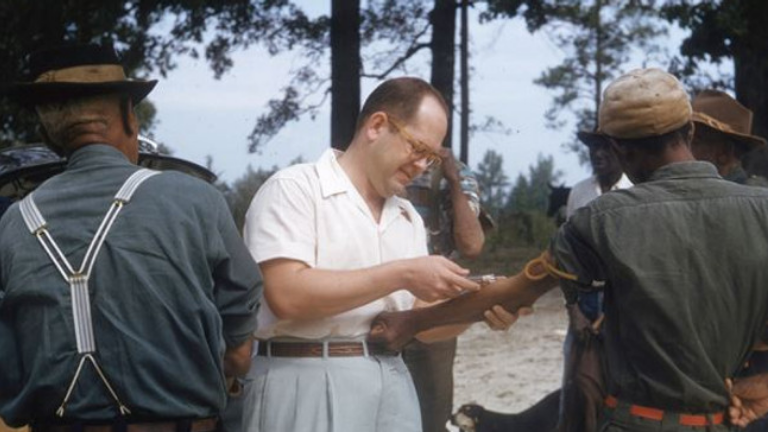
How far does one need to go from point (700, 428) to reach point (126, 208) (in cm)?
154

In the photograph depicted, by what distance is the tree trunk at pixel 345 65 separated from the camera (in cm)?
1350

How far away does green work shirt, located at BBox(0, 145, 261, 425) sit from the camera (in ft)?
9.34

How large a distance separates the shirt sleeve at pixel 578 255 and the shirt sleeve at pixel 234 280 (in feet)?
2.61

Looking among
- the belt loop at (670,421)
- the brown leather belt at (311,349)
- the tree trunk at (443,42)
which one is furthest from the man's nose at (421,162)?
the tree trunk at (443,42)

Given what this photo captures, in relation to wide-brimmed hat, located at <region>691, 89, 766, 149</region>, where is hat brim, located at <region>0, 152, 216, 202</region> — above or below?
below

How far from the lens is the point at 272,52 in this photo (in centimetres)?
1494

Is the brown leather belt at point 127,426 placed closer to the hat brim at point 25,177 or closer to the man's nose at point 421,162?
the man's nose at point 421,162

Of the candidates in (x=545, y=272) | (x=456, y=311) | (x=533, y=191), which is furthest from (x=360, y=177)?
(x=533, y=191)

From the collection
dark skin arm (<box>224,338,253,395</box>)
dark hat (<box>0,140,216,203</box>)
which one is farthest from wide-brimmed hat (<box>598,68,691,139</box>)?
dark hat (<box>0,140,216,203</box>)

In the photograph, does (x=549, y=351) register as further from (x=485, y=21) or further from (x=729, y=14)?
(x=485, y=21)

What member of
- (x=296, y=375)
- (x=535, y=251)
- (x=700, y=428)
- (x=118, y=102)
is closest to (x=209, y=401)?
(x=296, y=375)

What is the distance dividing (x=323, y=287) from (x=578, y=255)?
28.1 inches

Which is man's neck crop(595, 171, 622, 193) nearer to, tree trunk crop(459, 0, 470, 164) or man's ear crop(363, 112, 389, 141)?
man's ear crop(363, 112, 389, 141)

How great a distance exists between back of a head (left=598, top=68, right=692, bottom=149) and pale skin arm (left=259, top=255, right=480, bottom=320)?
662 millimetres
